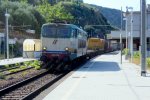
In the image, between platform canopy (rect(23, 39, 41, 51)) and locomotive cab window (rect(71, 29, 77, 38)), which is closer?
locomotive cab window (rect(71, 29, 77, 38))

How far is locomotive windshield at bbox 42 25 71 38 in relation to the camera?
32781mm

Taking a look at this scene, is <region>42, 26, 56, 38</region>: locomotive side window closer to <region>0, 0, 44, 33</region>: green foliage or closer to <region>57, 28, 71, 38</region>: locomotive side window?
<region>57, 28, 71, 38</region>: locomotive side window

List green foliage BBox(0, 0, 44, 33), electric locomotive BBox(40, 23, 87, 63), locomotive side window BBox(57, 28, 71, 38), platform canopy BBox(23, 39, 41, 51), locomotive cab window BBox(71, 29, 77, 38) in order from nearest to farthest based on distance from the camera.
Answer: electric locomotive BBox(40, 23, 87, 63) → locomotive side window BBox(57, 28, 71, 38) → locomotive cab window BBox(71, 29, 77, 38) → platform canopy BBox(23, 39, 41, 51) → green foliage BBox(0, 0, 44, 33)

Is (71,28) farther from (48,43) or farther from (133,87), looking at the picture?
(133,87)

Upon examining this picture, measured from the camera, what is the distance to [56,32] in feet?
108

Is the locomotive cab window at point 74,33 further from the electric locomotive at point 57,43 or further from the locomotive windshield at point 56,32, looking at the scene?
the locomotive windshield at point 56,32

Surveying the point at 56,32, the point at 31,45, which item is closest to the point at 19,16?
the point at 31,45

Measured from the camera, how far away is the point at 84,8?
159000mm

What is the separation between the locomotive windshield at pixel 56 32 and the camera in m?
32.8

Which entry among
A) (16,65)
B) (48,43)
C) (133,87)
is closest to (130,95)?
(133,87)

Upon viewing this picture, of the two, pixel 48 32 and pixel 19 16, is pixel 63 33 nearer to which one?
pixel 48 32

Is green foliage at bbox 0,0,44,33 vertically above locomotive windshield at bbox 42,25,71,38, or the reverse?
green foliage at bbox 0,0,44,33

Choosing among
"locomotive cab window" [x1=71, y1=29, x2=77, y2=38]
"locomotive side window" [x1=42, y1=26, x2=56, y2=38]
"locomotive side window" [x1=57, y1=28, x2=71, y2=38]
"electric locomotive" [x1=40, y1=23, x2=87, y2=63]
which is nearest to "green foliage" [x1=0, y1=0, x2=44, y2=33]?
"locomotive cab window" [x1=71, y1=29, x2=77, y2=38]

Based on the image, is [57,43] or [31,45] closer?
[57,43]
